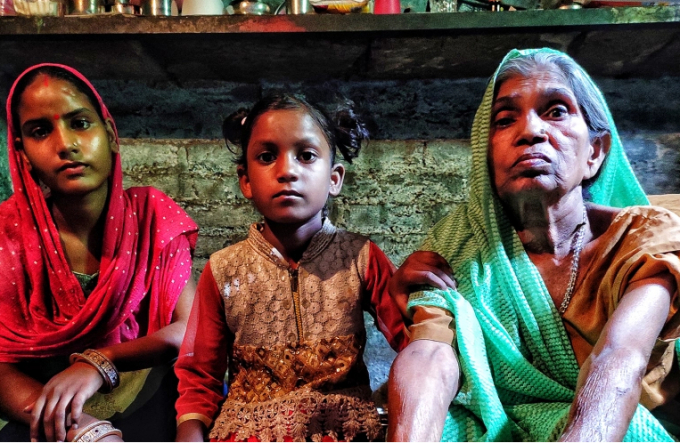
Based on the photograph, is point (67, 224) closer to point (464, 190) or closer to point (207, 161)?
point (207, 161)

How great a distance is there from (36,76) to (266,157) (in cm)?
76

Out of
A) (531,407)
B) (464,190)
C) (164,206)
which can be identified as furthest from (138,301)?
(464,190)

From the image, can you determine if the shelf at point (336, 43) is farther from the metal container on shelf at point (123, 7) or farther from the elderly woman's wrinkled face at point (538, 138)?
the elderly woman's wrinkled face at point (538, 138)

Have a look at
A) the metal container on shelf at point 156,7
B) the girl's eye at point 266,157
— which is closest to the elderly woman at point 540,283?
the girl's eye at point 266,157

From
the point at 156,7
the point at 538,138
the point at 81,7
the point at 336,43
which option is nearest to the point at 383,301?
the point at 538,138

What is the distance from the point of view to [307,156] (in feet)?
5.47

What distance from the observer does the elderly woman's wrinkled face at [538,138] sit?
4.98 ft

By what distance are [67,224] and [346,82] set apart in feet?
3.84

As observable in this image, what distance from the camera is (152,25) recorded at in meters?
2.04

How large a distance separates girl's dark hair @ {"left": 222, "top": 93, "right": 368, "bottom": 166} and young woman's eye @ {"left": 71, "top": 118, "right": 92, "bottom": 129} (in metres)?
0.41

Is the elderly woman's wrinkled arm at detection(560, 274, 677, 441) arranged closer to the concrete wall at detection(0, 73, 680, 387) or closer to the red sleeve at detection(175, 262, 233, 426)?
the red sleeve at detection(175, 262, 233, 426)

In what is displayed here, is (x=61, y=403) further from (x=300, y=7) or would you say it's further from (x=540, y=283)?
(x=300, y=7)

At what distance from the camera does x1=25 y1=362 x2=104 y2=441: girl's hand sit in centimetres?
150

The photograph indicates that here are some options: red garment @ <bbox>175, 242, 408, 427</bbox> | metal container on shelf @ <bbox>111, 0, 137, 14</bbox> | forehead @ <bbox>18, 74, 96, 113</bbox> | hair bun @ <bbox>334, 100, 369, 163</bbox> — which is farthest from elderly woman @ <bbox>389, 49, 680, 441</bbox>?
metal container on shelf @ <bbox>111, 0, 137, 14</bbox>
